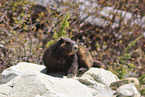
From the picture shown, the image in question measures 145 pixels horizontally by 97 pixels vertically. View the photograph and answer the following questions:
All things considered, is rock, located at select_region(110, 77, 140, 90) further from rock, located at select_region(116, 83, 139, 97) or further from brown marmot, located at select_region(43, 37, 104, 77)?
brown marmot, located at select_region(43, 37, 104, 77)

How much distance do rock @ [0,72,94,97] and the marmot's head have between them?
67 centimetres

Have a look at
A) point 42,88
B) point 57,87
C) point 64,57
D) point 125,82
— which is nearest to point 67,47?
point 64,57

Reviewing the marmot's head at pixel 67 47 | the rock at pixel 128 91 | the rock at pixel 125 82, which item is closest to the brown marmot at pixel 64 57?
the marmot's head at pixel 67 47

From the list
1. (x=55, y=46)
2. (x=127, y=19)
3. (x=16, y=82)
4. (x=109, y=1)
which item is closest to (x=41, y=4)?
(x=109, y=1)

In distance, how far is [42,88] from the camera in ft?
13.3

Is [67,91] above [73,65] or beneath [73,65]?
beneath

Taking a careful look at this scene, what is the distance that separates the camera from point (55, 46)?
4.98m

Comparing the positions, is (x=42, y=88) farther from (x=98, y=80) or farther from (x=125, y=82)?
(x=125, y=82)

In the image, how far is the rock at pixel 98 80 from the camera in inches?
188

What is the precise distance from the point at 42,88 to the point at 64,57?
115cm

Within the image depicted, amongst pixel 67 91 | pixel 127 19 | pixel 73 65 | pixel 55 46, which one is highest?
pixel 127 19

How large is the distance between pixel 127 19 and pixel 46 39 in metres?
4.59

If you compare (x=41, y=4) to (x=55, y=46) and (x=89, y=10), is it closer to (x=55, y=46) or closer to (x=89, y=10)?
(x=89, y=10)

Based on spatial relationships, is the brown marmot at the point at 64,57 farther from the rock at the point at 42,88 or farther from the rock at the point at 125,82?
the rock at the point at 125,82
